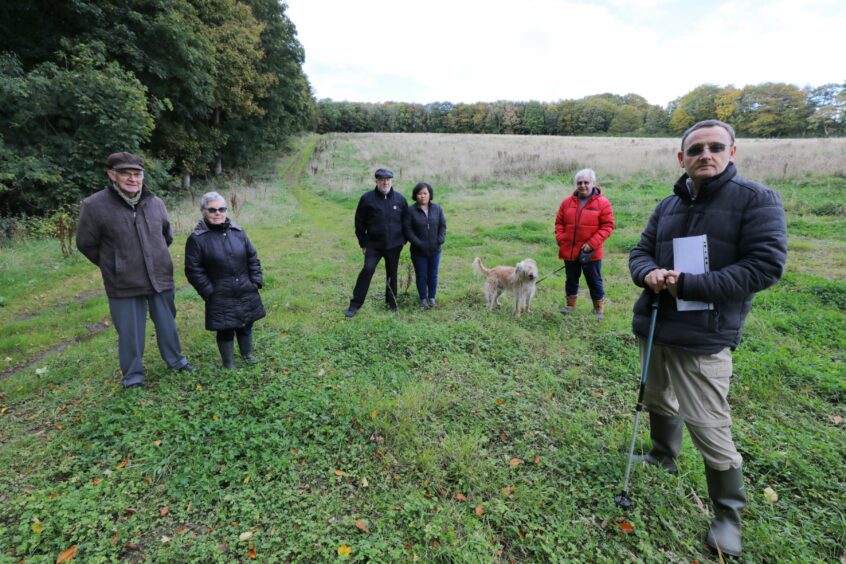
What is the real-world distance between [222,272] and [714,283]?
443 cm

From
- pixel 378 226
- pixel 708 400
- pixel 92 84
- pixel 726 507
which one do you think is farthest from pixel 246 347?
pixel 92 84

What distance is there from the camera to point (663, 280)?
7.75 feet

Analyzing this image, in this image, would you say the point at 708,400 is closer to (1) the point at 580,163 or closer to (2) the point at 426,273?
(2) the point at 426,273

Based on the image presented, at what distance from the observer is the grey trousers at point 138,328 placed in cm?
396

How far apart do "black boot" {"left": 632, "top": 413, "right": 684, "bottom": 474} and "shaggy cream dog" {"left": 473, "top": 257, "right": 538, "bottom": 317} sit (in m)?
2.99

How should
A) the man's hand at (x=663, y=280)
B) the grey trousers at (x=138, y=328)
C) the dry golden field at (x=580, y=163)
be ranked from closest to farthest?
1. the man's hand at (x=663, y=280)
2. the grey trousers at (x=138, y=328)
3. the dry golden field at (x=580, y=163)

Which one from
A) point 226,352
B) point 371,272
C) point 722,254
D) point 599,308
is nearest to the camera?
point 722,254

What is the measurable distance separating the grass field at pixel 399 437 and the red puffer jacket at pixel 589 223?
1188mm

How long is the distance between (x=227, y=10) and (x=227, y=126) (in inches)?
253

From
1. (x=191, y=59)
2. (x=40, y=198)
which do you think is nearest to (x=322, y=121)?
(x=191, y=59)

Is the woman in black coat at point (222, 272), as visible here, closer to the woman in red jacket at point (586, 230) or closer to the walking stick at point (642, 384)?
the walking stick at point (642, 384)

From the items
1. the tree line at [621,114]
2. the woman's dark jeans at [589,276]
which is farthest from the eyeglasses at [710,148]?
the tree line at [621,114]

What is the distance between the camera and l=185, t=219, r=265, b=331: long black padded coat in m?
4.05

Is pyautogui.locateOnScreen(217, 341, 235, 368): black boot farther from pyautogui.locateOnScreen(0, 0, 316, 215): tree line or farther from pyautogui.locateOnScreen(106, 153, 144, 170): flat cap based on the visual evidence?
pyautogui.locateOnScreen(0, 0, 316, 215): tree line
